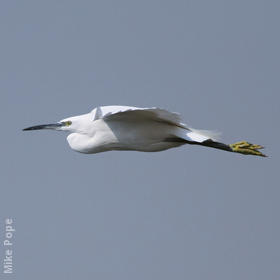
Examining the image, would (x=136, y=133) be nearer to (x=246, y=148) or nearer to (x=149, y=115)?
(x=149, y=115)

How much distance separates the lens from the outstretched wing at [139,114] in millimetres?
7760

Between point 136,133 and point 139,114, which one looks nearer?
point 139,114

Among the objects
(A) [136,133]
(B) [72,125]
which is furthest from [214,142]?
(B) [72,125]

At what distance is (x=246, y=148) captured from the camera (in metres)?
9.01

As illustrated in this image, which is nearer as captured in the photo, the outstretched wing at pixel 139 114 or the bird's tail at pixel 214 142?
the outstretched wing at pixel 139 114

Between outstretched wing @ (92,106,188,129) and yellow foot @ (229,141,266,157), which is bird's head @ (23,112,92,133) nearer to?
outstretched wing @ (92,106,188,129)

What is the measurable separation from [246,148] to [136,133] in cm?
155

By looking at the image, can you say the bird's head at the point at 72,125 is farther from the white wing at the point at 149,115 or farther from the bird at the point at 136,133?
the white wing at the point at 149,115

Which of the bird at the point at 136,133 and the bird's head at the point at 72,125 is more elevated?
the bird's head at the point at 72,125

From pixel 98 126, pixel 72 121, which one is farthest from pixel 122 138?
pixel 72 121

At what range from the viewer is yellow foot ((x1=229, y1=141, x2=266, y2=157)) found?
8.98 metres

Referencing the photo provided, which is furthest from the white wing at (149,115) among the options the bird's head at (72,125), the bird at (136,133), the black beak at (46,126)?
the black beak at (46,126)

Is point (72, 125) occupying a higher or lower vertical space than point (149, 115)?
higher

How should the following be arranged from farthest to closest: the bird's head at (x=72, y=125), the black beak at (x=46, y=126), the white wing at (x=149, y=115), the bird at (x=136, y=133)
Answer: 1. the black beak at (x=46, y=126)
2. the bird's head at (x=72, y=125)
3. the bird at (x=136, y=133)
4. the white wing at (x=149, y=115)
